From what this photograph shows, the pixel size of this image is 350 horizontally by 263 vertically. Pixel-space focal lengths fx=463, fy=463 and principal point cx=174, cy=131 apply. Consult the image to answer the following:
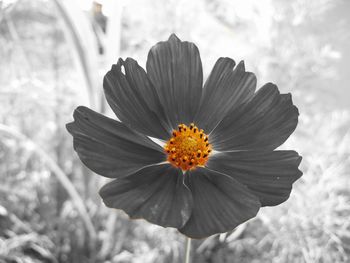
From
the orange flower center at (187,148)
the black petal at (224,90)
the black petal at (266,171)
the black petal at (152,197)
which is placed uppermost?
the black petal at (224,90)

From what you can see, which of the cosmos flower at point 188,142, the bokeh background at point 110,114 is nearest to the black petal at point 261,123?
the cosmos flower at point 188,142

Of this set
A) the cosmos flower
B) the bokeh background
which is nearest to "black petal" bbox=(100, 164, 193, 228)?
the cosmos flower

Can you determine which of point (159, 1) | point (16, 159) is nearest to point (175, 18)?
point (159, 1)

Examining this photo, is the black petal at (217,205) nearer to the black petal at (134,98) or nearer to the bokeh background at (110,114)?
the black petal at (134,98)

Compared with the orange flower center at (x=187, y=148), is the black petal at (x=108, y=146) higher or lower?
lower

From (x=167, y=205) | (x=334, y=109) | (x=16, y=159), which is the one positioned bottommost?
(x=167, y=205)

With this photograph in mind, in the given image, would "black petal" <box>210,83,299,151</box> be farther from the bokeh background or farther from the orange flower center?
the bokeh background

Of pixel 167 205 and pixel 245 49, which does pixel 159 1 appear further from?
pixel 167 205
